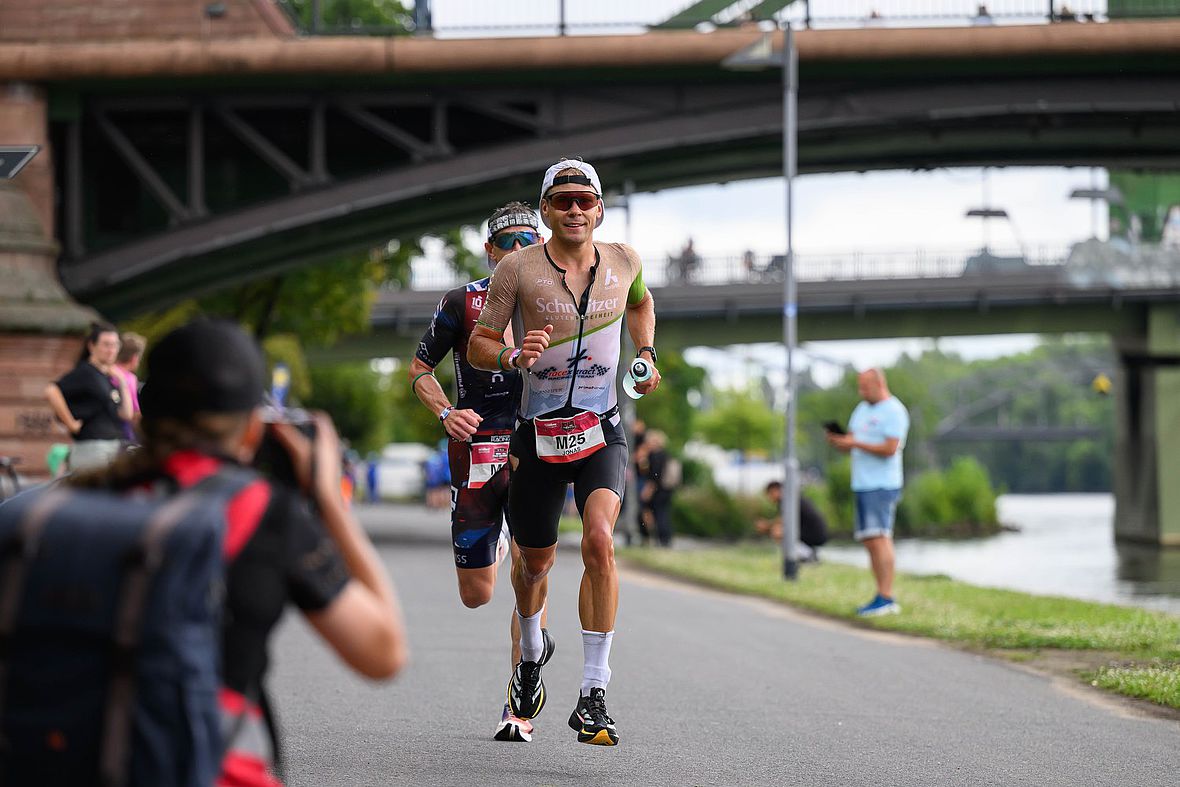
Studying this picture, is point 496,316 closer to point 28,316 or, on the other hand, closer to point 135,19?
point 28,316

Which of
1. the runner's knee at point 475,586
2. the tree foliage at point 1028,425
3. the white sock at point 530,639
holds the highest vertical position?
the runner's knee at point 475,586

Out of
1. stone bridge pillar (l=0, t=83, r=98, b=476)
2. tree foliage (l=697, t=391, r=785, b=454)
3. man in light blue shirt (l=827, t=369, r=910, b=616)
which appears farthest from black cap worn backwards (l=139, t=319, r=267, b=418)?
tree foliage (l=697, t=391, r=785, b=454)

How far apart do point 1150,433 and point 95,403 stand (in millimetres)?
46471

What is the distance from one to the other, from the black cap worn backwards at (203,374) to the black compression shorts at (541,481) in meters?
4.04

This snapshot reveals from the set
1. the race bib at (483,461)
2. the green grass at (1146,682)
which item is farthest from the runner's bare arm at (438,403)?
the green grass at (1146,682)

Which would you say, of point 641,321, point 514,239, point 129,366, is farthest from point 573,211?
point 129,366

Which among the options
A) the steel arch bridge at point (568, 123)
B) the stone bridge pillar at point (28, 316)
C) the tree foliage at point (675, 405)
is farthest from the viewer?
the tree foliage at point (675, 405)

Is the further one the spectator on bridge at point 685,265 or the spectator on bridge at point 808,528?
the spectator on bridge at point 685,265

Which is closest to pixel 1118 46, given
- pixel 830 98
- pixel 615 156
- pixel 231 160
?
pixel 830 98

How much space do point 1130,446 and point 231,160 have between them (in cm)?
3277

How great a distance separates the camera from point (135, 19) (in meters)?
28.3

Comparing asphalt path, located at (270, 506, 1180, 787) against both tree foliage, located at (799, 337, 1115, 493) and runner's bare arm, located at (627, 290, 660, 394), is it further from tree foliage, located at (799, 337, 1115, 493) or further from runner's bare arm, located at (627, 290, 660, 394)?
tree foliage, located at (799, 337, 1115, 493)

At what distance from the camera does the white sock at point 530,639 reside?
731 cm

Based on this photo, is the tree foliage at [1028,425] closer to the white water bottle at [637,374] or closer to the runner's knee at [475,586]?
the runner's knee at [475,586]
